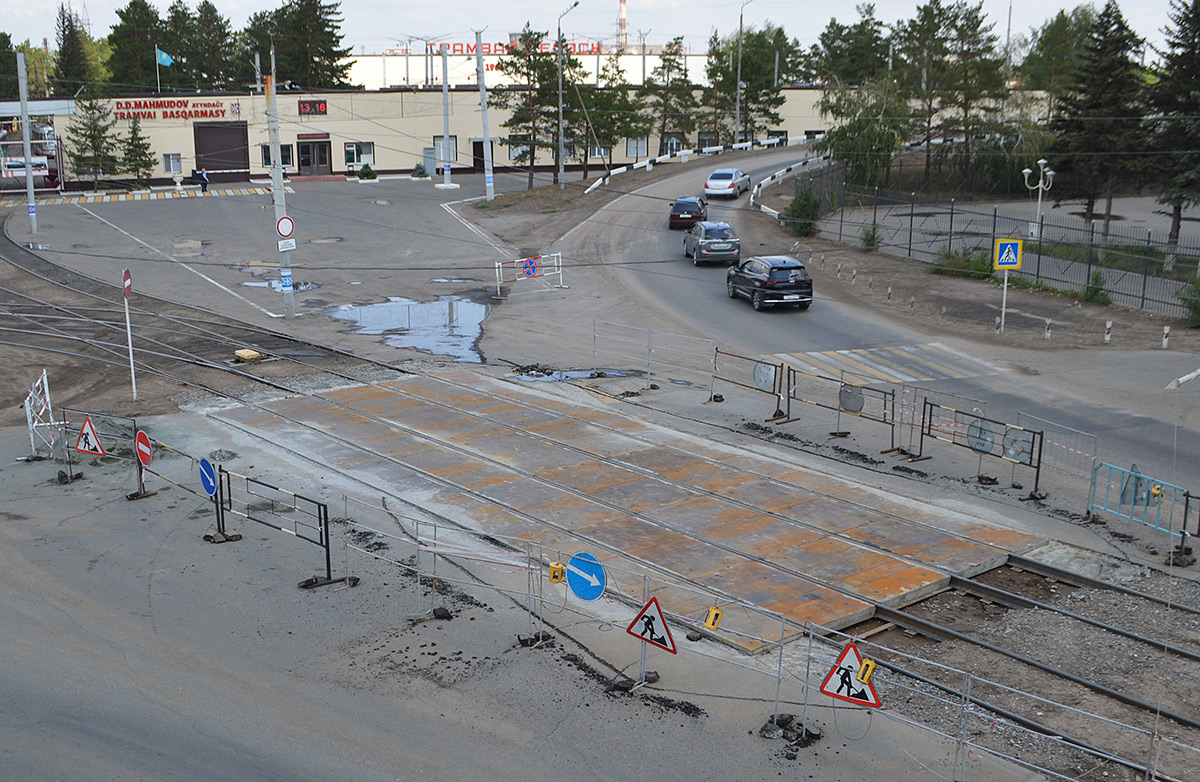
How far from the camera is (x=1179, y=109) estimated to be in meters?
45.3

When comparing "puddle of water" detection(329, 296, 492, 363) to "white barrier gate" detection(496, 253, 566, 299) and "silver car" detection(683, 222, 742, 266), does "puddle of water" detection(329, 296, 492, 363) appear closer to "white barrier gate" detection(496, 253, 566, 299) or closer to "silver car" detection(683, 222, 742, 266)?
"white barrier gate" detection(496, 253, 566, 299)

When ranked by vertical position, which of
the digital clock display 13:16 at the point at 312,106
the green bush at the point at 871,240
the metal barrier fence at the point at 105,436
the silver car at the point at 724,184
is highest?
the digital clock display 13:16 at the point at 312,106

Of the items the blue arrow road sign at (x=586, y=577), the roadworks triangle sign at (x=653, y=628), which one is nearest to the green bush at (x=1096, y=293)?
the blue arrow road sign at (x=586, y=577)

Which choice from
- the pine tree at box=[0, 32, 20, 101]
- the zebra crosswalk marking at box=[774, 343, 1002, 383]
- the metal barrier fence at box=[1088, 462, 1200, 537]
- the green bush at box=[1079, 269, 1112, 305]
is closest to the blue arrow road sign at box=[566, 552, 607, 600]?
the metal barrier fence at box=[1088, 462, 1200, 537]

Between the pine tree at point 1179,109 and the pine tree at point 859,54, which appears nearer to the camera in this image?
the pine tree at point 1179,109

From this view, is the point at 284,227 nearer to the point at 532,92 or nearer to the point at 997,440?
the point at 997,440

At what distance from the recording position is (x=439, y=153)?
76250 millimetres

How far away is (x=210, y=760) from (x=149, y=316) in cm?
2533

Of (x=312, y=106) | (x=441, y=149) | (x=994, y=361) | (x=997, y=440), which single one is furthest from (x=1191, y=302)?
(x=312, y=106)

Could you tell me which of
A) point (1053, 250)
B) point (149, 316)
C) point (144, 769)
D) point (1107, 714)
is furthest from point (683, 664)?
point (1053, 250)

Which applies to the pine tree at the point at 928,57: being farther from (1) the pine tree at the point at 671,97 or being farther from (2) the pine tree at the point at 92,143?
(2) the pine tree at the point at 92,143

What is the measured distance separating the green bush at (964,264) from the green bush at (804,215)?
7.42 metres

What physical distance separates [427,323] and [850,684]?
941 inches

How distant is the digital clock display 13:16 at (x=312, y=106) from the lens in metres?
72.8
